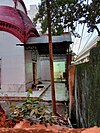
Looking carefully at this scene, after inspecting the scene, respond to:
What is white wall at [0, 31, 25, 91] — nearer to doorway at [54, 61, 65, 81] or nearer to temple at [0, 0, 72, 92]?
temple at [0, 0, 72, 92]

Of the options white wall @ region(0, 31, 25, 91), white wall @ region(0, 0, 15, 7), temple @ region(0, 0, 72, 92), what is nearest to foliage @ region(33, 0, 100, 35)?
temple @ region(0, 0, 72, 92)

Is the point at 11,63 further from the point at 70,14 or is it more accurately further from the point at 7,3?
the point at 70,14

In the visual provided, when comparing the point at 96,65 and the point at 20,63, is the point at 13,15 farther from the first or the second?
the point at 96,65

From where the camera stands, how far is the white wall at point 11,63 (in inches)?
544

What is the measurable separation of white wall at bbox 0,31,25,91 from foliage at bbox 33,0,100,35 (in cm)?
286

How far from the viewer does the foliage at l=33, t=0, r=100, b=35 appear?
1106cm

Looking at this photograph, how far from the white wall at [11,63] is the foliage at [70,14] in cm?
286

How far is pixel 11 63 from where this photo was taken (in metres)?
14.0

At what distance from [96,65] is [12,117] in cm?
130

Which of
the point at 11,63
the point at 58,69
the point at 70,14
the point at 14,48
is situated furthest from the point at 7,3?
the point at 58,69

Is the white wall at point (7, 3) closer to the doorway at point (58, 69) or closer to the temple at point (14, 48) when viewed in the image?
the temple at point (14, 48)

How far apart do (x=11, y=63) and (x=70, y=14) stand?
4784mm

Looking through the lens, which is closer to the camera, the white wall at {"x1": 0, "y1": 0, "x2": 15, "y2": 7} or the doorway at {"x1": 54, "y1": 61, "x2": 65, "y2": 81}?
the white wall at {"x1": 0, "y1": 0, "x2": 15, "y2": 7}

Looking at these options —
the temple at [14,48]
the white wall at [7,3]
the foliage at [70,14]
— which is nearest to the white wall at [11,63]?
the temple at [14,48]
